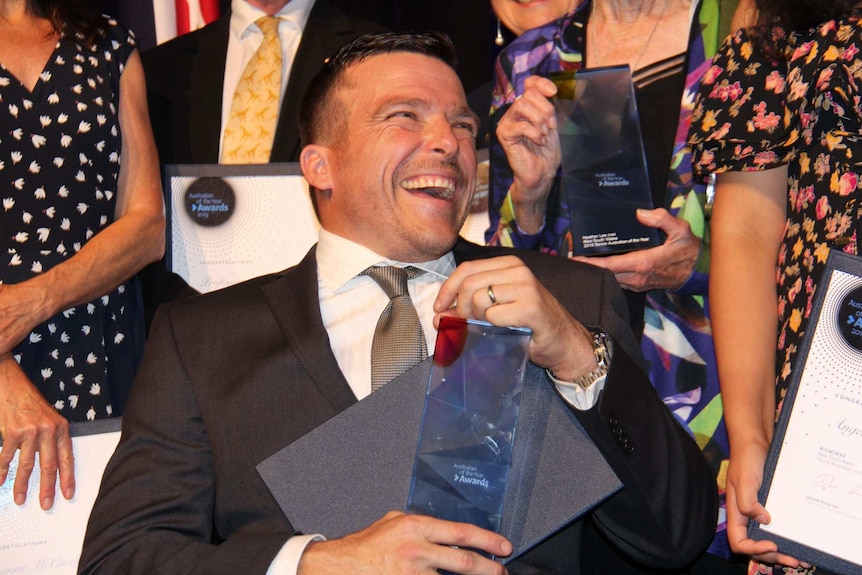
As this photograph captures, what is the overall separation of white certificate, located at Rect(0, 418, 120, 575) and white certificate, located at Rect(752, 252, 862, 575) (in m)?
1.52

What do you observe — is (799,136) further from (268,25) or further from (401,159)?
(268,25)

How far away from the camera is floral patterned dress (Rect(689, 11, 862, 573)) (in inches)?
79.2

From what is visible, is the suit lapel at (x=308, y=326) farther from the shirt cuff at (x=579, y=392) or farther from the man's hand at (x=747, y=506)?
the man's hand at (x=747, y=506)

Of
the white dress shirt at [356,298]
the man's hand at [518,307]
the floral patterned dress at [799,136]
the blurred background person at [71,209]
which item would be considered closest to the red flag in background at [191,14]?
the blurred background person at [71,209]

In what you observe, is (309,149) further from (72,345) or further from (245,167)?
(72,345)

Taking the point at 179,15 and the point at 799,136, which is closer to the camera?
the point at 799,136

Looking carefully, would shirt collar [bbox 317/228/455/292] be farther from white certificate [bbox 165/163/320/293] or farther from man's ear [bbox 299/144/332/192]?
white certificate [bbox 165/163/320/293]

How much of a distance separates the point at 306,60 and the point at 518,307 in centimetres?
174

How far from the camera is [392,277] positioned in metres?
2.38

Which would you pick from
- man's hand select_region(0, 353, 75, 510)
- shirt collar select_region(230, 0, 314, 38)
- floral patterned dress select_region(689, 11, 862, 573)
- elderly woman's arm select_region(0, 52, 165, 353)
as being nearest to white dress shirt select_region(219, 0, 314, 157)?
shirt collar select_region(230, 0, 314, 38)

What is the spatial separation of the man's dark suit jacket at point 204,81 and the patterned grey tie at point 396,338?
1.08 m

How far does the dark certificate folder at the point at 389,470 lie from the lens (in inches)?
74.2

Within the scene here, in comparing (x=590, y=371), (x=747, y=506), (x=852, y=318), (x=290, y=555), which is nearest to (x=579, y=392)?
(x=590, y=371)

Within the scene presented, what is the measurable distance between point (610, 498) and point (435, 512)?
17.3 inches
